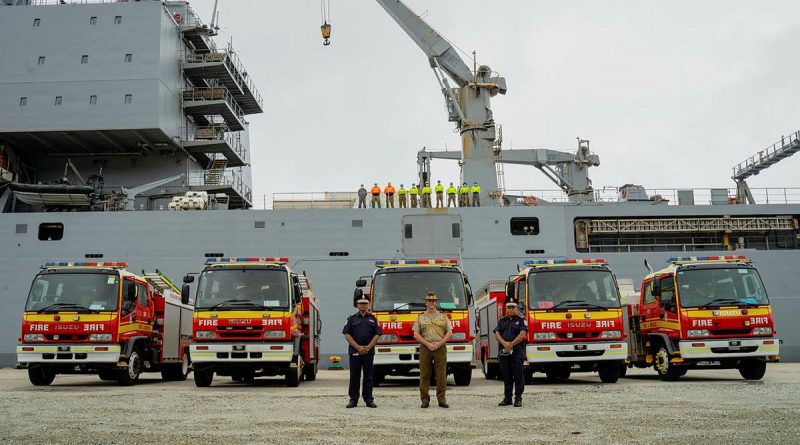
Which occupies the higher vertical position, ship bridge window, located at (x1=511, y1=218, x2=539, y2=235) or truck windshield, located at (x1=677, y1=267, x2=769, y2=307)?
ship bridge window, located at (x1=511, y1=218, x2=539, y2=235)

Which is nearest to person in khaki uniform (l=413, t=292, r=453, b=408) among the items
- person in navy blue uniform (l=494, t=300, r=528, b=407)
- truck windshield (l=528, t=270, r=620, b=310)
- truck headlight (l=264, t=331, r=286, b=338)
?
person in navy blue uniform (l=494, t=300, r=528, b=407)

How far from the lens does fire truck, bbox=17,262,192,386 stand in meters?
13.0

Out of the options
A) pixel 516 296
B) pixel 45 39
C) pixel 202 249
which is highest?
pixel 45 39

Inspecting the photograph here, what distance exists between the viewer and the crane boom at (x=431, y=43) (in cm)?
2770

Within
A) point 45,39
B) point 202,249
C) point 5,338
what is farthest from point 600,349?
point 45,39

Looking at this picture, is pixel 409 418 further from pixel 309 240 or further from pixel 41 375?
pixel 309 240

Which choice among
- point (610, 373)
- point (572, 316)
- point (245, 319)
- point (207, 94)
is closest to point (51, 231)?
point (207, 94)

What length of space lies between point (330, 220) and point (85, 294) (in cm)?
1117

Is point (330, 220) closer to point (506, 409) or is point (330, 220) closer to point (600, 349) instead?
point (600, 349)

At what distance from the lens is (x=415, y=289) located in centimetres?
1295

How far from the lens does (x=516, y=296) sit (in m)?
13.5

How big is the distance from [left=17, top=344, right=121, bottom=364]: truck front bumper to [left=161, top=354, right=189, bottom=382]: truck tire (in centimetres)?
292

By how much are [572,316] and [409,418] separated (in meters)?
5.72

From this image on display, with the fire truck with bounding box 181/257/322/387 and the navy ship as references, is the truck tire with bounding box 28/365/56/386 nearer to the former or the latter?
the fire truck with bounding box 181/257/322/387
